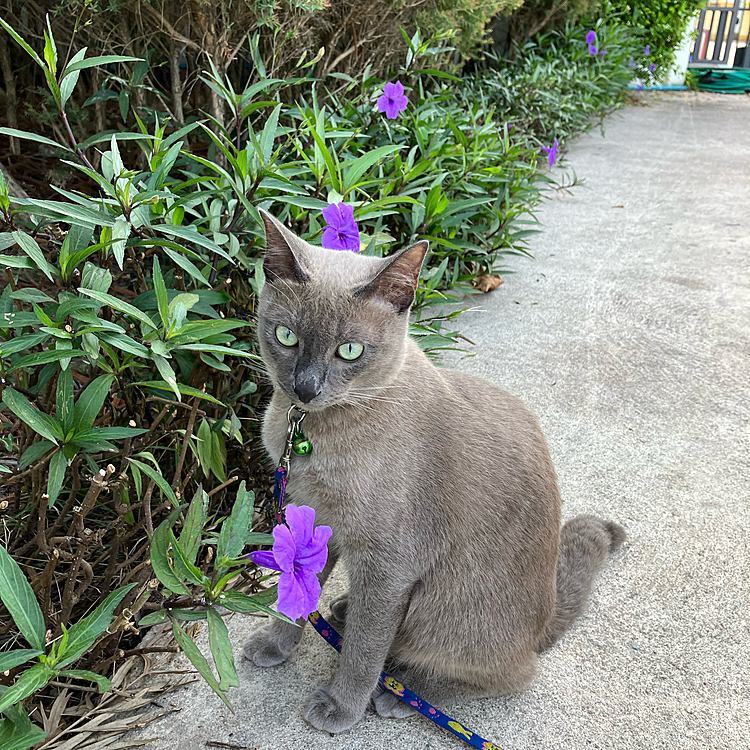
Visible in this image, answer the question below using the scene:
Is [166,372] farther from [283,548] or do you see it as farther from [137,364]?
[283,548]

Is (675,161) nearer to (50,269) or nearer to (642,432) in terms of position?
(642,432)

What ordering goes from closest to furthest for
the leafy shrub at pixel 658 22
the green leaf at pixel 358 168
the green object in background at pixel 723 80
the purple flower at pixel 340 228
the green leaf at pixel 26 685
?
the green leaf at pixel 26 685, the purple flower at pixel 340 228, the green leaf at pixel 358 168, the leafy shrub at pixel 658 22, the green object in background at pixel 723 80

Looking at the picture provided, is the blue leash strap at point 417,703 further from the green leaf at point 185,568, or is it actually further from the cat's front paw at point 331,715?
the green leaf at point 185,568

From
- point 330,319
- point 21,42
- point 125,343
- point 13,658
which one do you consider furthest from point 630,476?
point 21,42

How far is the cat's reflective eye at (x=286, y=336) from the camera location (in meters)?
1.73

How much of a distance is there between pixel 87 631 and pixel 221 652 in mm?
257

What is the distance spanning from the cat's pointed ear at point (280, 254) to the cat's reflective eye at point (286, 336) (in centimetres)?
12

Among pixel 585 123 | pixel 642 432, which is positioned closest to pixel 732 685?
pixel 642 432

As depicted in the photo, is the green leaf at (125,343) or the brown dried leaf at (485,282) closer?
the green leaf at (125,343)

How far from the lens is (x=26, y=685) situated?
1285mm

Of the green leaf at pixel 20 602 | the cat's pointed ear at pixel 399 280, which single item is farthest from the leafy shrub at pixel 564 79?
the green leaf at pixel 20 602

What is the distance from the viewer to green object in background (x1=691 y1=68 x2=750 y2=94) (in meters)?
11.3

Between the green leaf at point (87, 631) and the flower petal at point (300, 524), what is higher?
the flower petal at point (300, 524)

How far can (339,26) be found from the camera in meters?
4.07
